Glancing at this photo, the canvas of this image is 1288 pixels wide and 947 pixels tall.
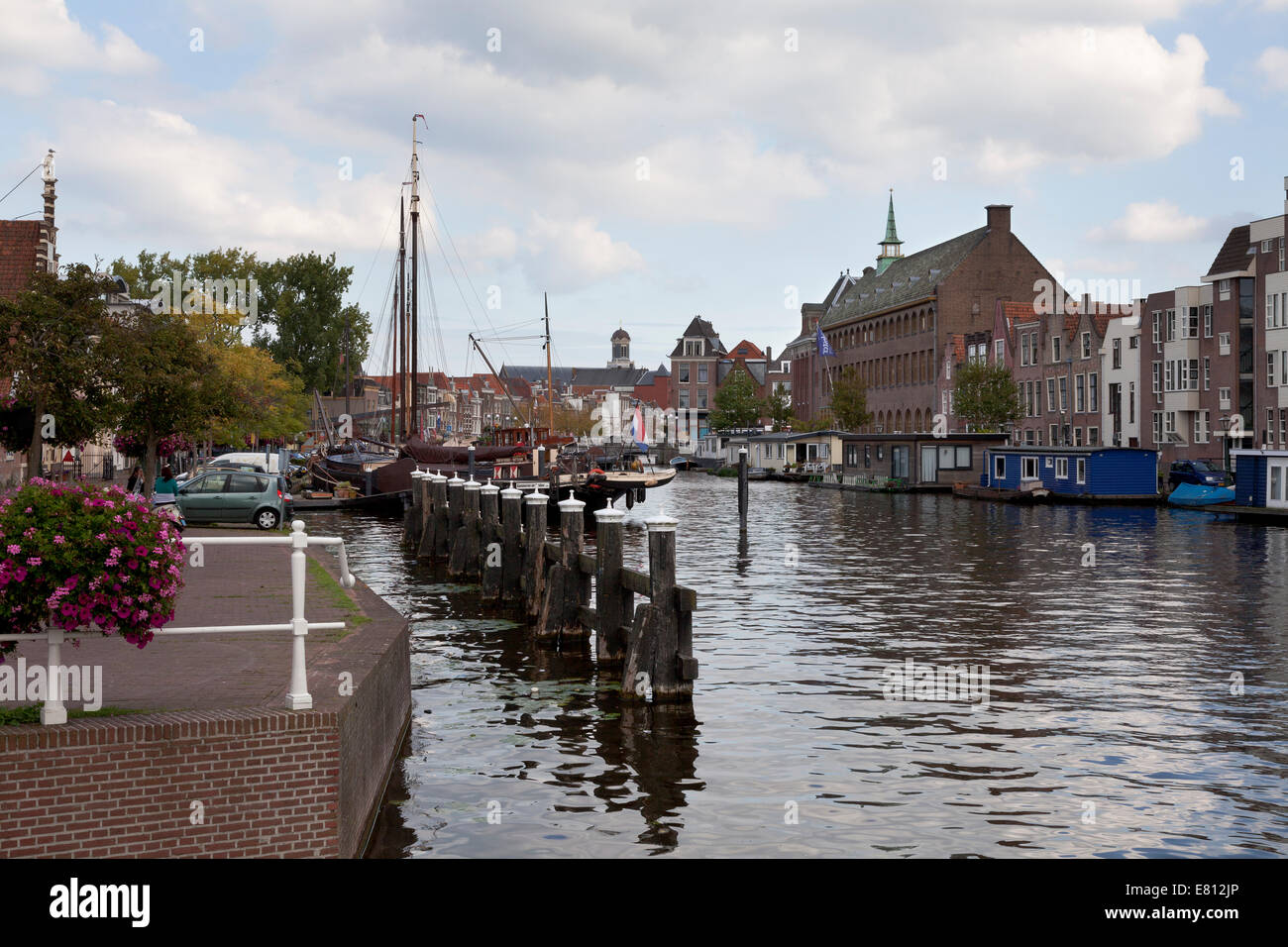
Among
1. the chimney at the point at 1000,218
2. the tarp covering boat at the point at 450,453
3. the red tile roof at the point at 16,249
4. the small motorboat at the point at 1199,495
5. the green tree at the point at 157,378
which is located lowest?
the small motorboat at the point at 1199,495

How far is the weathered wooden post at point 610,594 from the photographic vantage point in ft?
59.2

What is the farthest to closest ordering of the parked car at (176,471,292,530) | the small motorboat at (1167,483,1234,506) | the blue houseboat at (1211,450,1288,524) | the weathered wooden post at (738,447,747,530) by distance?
1. the small motorboat at (1167,483,1234,506)
2. the blue houseboat at (1211,450,1288,524)
3. the weathered wooden post at (738,447,747,530)
4. the parked car at (176,471,292,530)

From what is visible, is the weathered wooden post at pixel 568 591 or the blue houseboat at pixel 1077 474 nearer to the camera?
the weathered wooden post at pixel 568 591

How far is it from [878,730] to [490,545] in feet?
42.9

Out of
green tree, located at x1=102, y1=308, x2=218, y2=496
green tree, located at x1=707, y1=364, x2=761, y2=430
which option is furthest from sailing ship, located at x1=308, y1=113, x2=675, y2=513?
green tree, located at x1=707, y1=364, x2=761, y2=430

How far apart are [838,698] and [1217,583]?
56.4 feet

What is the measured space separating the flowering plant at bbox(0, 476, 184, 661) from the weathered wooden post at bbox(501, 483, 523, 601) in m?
16.9

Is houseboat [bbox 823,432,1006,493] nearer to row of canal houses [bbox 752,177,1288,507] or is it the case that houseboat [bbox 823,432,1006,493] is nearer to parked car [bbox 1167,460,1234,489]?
row of canal houses [bbox 752,177,1288,507]

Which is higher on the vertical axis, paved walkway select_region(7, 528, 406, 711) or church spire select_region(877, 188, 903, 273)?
church spire select_region(877, 188, 903, 273)

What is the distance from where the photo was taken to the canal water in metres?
10.8

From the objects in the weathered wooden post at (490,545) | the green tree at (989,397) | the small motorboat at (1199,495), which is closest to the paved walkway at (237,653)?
the weathered wooden post at (490,545)

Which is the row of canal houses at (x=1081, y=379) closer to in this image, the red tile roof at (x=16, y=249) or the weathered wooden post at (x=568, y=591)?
the weathered wooden post at (x=568, y=591)

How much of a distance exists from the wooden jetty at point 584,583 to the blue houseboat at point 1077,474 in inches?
1708
